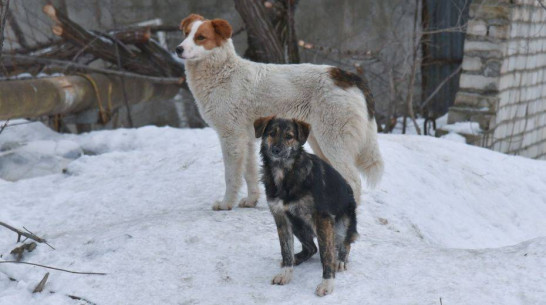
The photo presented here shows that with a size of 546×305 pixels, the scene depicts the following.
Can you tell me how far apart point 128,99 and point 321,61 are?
453 cm

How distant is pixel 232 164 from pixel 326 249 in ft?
6.16

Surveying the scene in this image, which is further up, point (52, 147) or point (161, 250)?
point (161, 250)

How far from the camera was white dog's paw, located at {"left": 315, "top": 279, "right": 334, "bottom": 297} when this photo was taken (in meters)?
3.59

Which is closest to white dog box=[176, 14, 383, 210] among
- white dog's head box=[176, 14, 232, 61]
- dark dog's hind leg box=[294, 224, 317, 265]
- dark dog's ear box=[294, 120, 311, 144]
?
white dog's head box=[176, 14, 232, 61]

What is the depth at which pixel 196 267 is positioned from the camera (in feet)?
13.3

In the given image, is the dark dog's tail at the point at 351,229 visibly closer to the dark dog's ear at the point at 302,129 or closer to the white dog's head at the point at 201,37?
the dark dog's ear at the point at 302,129

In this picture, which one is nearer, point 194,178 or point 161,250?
point 161,250

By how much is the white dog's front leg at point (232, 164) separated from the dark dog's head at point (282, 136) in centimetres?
149

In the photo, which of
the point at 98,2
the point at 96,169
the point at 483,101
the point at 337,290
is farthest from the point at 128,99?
the point at 337,290

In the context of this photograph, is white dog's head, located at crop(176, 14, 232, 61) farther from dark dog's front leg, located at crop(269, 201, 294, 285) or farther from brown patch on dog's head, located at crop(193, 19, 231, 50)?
dark dog's front leg, located at crop(269, 201, 294, 285)

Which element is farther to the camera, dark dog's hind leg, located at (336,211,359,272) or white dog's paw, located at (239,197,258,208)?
white dog's paw, located at (239,197,258,208)

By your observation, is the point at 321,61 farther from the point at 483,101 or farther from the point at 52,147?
the point at 52,147

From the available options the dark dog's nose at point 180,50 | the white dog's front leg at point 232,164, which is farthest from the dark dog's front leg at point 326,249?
the dark dog's nose at point 180,50

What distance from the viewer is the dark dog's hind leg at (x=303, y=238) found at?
147 inches
